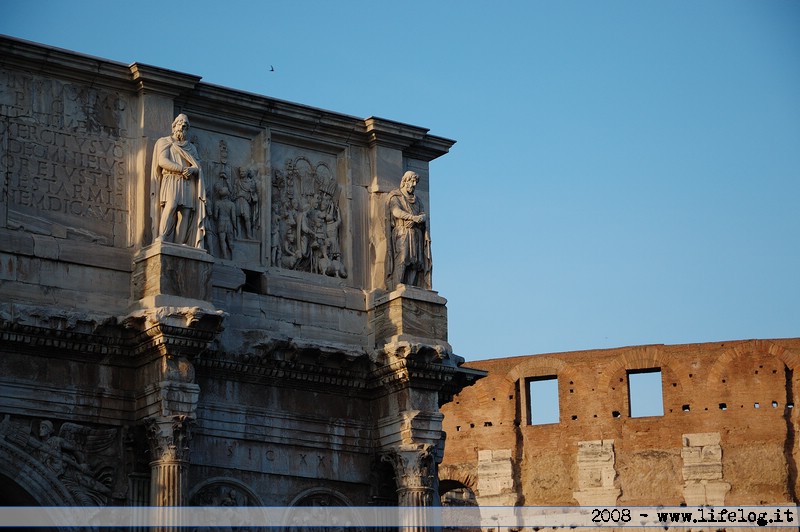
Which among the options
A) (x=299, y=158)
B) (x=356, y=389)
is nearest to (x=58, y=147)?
(x=299, y=158)

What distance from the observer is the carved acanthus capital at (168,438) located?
14258mm

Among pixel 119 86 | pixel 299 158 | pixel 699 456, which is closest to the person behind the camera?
pixel 119 86

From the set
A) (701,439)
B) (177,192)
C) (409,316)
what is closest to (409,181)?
(409,316)

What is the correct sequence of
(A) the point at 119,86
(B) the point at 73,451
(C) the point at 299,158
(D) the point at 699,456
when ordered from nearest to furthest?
(B) the point at 73,451
(A) the point at 119,86
(C) the point at 299,158
(D) the point at 699,456

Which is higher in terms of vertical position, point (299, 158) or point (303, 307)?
point (299, 158)

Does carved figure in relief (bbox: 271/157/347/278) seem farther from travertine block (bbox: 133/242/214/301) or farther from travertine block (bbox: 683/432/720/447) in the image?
travertine block (bbox: 683/432/720/447)

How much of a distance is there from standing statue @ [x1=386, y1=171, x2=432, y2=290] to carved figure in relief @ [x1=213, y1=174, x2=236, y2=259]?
5.83ft

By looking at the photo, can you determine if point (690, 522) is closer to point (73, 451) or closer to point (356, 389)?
point (356, 389)

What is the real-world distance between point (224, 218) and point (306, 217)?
1009 millimetres

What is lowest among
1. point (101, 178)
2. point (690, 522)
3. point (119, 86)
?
point (690, 522)

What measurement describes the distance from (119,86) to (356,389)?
3877 mm

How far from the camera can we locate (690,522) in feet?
109

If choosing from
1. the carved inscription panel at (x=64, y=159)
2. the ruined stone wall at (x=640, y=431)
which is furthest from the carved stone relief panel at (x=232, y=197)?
the ruined stone wall at (x=640, y=431)

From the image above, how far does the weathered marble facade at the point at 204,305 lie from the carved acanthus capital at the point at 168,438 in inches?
0.7
